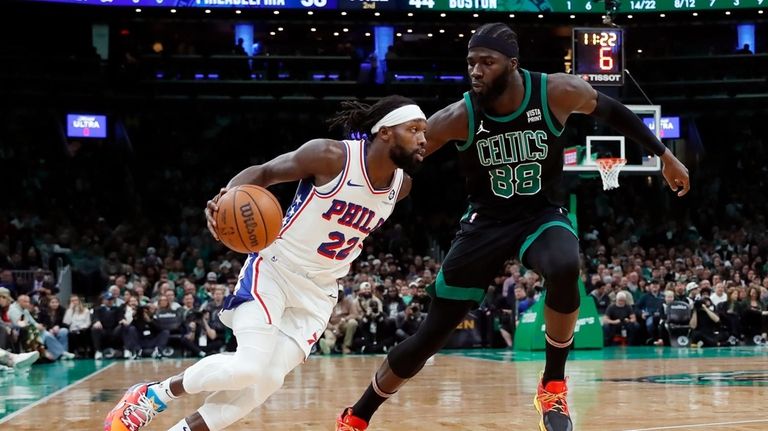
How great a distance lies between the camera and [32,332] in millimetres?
14922

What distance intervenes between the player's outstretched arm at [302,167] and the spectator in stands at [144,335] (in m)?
11.6

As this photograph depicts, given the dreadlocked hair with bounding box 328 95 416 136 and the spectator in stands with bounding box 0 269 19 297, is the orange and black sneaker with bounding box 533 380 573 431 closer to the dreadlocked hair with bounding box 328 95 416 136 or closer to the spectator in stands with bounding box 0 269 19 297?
the dreadlocked hair with bounding box 328 95 416 136

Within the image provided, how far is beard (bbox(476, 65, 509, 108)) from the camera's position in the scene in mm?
5348

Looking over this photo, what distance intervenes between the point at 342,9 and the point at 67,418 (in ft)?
58.8

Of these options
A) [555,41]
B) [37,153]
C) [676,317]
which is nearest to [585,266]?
[676,317]

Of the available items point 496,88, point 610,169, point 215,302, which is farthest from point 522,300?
point 496,88

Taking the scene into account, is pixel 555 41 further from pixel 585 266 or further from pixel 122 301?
pixel 122 301

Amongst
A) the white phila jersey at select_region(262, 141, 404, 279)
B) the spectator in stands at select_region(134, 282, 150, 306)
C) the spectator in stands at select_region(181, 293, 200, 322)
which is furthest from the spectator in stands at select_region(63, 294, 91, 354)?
the white phila jersey at select_region(262, 141, 404, 279)

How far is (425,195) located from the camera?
27469 millimetres

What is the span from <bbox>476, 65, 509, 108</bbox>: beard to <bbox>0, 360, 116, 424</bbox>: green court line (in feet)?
14.6

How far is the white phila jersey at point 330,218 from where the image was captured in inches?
202

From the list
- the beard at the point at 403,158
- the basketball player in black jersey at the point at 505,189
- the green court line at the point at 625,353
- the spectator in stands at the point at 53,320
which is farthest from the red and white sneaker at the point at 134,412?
the spectator in stands at the point at 53,320

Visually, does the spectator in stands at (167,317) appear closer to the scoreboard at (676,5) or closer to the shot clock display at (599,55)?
the shot clock display at (599,55)

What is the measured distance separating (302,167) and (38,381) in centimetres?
765
